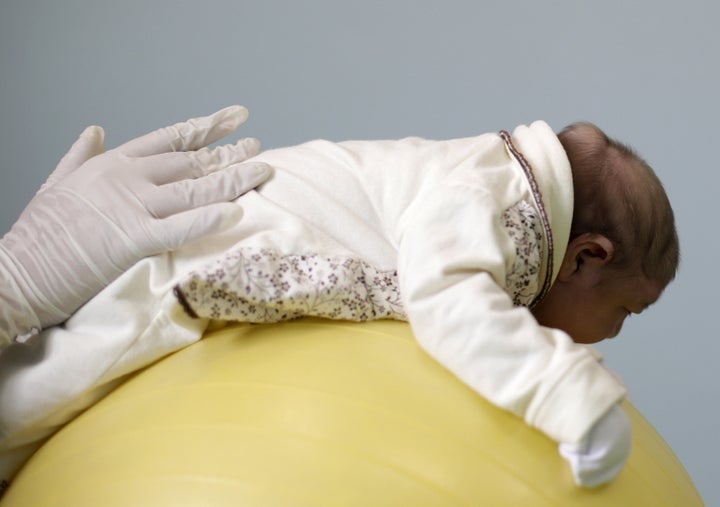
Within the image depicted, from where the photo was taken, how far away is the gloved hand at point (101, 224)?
3.16 feet

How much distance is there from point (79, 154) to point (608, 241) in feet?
1.88

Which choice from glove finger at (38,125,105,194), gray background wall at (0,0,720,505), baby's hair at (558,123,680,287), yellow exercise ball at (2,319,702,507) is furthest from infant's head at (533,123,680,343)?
gray background wall at (0,0,720,505)

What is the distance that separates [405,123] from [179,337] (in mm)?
1124

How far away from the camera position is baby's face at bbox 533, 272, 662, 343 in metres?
1.10

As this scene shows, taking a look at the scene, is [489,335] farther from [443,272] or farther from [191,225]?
[191,225]

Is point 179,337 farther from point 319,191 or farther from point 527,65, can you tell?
point 527,65

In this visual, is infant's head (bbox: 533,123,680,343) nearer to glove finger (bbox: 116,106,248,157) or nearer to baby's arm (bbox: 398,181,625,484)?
baby's arm (bbox: 398,181,625,484)

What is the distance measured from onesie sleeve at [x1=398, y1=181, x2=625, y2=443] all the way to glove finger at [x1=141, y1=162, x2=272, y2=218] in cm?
19

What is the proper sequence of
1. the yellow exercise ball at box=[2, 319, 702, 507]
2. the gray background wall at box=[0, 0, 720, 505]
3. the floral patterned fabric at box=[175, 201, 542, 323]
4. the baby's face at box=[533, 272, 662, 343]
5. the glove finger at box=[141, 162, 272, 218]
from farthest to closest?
the gray background wall at box=[0, 0, 720, 505]
the baby's face at box=[533, 272, 662, 343]
the glove finger at box=[141, 162, 272, 218]
the floral patterned fabric at box=[175, 201, 542, 323]
the yellow exercise ball at box=[2, 319, 702, 507]

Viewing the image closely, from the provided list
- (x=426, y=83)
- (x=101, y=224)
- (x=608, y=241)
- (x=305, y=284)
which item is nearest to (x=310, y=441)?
(x=305, y=284)

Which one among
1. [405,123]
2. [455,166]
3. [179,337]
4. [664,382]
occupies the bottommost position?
[664,382]

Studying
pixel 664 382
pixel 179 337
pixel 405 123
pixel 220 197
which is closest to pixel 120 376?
pixel 179 337

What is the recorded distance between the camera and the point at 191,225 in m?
0.96

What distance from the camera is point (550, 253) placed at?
101cm
